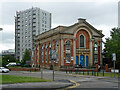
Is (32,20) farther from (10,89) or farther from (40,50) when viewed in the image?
(10,89)

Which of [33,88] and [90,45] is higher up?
[90,45]

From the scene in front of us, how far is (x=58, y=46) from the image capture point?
40375mm

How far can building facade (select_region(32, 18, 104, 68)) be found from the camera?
3991cm

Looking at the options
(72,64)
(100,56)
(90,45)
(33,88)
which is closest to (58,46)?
(72,64)

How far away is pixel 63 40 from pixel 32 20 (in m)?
54.0

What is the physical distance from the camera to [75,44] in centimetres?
4094

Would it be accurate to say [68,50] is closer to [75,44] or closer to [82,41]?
[75,44]

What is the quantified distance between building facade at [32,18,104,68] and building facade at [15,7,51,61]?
44.9 meters

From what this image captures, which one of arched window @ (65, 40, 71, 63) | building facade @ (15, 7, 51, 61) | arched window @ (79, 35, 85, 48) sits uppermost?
building facade @ (15, 7, 51, 61)

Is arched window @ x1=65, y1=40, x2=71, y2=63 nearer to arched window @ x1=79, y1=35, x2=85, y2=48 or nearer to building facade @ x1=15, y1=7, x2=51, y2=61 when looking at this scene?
arched window @ x1=79, y1=35, x2=85, y2=48

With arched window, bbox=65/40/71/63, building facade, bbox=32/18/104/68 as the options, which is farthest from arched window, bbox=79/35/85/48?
arched window, bbox=65/40/71/63

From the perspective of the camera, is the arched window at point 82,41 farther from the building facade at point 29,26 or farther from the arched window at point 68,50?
the building facade at point 29,26

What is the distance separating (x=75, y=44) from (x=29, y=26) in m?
54.4

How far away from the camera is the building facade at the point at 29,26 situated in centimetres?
9088
